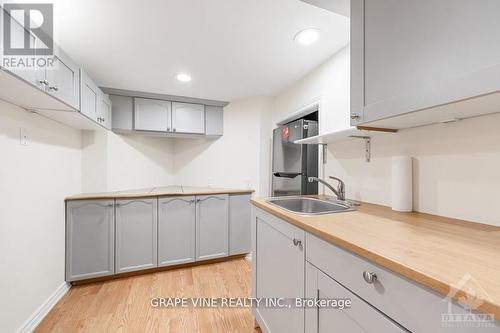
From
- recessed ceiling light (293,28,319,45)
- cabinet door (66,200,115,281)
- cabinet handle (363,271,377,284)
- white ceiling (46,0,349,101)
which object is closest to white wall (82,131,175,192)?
cabinet door (66,200,115,281)

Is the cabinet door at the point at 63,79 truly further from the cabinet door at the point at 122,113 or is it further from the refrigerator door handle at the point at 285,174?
the refrigerator door handle at the point at 285,174

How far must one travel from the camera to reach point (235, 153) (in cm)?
302

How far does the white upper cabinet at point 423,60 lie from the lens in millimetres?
664

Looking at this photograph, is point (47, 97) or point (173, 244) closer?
point (47, 97)

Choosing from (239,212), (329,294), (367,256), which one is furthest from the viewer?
(239,212)

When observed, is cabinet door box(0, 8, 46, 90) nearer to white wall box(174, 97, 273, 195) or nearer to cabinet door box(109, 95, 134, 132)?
cabinet door box(109, 95, 134, 132)

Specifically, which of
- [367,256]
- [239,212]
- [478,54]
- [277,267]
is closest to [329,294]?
[367,256]

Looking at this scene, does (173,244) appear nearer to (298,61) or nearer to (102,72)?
(102,72)

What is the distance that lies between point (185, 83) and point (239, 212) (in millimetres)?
1710

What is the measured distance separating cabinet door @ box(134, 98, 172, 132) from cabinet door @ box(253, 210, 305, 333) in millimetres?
1970

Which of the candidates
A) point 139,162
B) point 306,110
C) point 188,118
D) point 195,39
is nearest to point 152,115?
point 188,118

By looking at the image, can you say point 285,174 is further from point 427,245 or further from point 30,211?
point 30,211

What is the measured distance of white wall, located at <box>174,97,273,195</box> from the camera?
2.87 m

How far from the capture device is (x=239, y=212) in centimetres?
281
